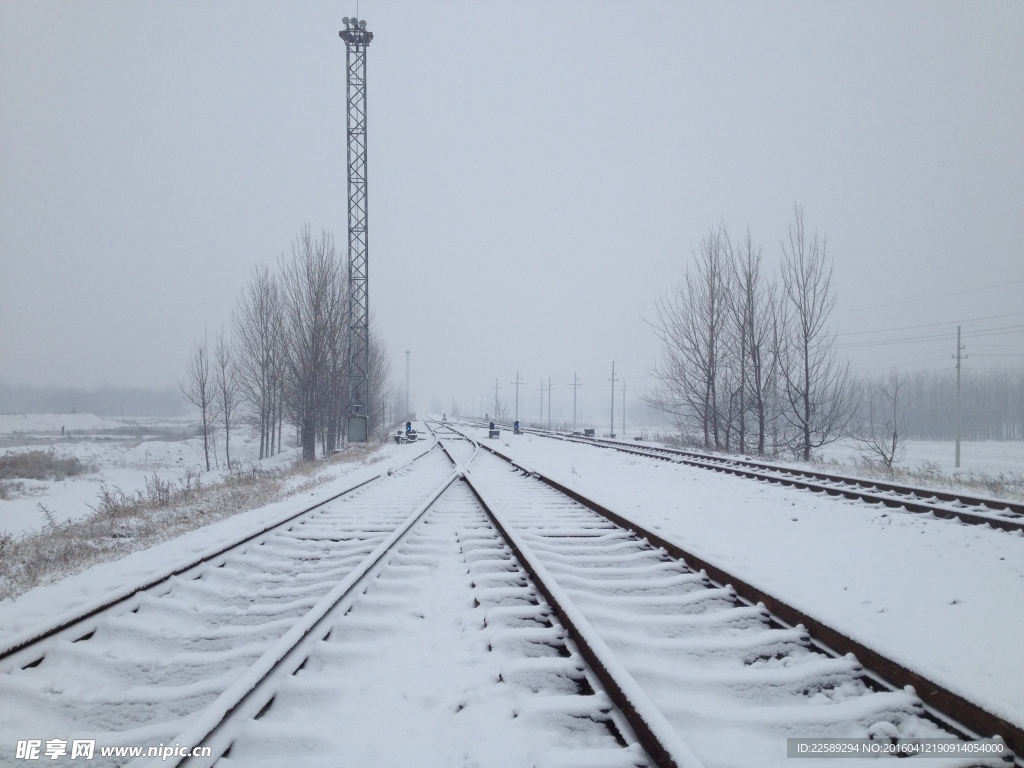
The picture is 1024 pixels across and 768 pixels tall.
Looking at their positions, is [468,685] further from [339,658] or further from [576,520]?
[576,520]

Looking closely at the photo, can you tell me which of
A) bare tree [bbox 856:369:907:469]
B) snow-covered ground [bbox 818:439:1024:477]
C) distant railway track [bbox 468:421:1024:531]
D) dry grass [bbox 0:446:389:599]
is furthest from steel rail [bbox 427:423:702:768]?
snow-covered ground [bbox 818:439:1024:477]

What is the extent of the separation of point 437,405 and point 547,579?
622 ft

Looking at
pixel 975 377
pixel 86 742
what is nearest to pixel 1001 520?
pixel 86 742

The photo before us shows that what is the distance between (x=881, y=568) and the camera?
504cm

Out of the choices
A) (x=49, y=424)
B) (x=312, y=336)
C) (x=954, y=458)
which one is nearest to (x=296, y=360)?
(x=312, y=336)

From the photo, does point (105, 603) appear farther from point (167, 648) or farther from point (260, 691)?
point (260, 691)

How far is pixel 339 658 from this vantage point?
3.05 meters

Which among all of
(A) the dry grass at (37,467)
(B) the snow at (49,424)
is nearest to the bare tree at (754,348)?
(A) the dry grass at (37,467)

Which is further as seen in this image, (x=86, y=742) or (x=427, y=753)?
(x=86, y=742)

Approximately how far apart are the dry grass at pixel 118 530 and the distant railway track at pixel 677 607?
444 centimetres

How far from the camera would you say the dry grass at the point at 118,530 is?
5250 mm

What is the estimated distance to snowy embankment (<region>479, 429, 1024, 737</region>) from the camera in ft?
10.1

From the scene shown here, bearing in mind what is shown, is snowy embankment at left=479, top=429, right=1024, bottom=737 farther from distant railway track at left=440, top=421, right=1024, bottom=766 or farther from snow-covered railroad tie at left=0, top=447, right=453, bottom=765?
snow-covered railroad tie at left=0, top=447, right=453, bottom=765

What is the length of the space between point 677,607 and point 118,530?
7.52 m
